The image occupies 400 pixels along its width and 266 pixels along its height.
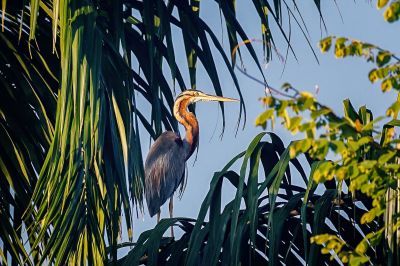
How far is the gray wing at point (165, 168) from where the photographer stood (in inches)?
384

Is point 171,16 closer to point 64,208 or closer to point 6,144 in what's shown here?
point 6,144

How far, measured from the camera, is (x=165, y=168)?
32.3ft

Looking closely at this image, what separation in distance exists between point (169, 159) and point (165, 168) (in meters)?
0.10

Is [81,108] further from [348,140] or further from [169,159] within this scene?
[169,159]

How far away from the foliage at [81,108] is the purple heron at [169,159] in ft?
11.3

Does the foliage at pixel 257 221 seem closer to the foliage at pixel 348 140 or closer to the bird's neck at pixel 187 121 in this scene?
the foliage at pixel 348 140

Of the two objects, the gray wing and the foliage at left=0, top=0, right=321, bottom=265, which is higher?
the foliage at left=0, top=0, right=321, bottom=265

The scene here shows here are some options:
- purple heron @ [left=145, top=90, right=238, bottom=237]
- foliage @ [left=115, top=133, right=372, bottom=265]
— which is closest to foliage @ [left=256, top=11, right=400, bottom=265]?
foliage @ [left=115, top=133, right=372, bottom=265]

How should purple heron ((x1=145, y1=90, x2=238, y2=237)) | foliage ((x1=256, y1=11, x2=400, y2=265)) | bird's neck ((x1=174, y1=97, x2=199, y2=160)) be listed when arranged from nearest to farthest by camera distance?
foliage ((x1=256, y1=11, x2=400, y2=265)) < purple heron ((x1=145, y1=90, x2=238, y2=237)) < bird's neck ((x1=174, y1=97, x2=199, y2=160))

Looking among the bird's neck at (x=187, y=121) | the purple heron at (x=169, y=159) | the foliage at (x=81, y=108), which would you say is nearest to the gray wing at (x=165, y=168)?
the purple heron at (x=169, y=159)

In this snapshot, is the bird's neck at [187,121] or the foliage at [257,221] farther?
the bird's neck at [187,121]

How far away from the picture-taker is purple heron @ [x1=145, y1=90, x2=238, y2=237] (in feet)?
31.7

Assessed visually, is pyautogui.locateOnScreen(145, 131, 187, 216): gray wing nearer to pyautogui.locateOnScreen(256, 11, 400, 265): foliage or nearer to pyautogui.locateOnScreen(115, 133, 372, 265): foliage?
pyautogui.locateOnScreen(115, 133, 372, 265): foliage

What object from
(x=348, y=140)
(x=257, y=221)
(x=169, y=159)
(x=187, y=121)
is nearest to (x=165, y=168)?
(x=169, y=159)
